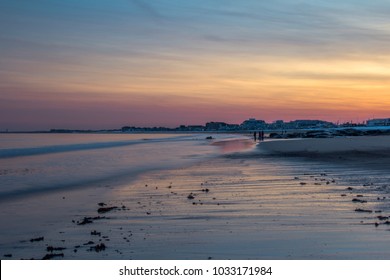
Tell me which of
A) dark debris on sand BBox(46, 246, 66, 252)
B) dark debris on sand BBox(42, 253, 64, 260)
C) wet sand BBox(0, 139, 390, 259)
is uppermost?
wet sand BBox(0, 139, 390, 259)

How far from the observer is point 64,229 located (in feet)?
32.7

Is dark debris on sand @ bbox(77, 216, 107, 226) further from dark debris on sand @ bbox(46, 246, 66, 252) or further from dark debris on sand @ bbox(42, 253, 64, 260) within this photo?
dark debris on sand @ bbox(42, 253, 64, 260)

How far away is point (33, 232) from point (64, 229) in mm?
660

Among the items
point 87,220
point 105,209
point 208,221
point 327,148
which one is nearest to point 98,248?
point 87,220

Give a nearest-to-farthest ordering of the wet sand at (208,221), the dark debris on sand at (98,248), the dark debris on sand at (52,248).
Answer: the wet sand at (208,221), the dark debris on sand at (98,248), the dark debris on sand at (52,248)

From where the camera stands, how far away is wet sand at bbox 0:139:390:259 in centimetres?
781

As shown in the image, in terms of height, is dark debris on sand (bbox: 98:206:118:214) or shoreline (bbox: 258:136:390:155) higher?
shoreline (bbox: 258:136:390:155)

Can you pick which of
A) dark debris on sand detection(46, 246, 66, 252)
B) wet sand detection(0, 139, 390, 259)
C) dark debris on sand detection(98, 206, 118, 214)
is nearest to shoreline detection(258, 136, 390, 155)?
wet sand detection(0, 139, 390, 259)

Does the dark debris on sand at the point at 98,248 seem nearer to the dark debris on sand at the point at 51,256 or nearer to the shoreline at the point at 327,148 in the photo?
the dark debris on sand at the point at 51,256

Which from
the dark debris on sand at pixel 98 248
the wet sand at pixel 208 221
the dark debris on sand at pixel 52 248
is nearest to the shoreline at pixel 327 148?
the wet sand at pixel 208 221

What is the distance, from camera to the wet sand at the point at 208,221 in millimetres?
7812

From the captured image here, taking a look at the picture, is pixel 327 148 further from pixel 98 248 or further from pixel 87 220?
pixel 98 248
